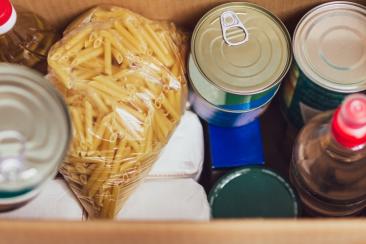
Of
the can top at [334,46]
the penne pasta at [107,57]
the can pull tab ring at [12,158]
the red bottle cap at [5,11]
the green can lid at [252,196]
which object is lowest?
the green can lid at [252,196]

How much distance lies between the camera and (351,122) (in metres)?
0.63

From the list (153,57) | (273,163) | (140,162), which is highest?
(153,57)

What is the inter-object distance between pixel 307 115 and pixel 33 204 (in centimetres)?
41

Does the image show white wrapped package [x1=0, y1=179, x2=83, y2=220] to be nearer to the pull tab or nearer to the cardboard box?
the cardboard box

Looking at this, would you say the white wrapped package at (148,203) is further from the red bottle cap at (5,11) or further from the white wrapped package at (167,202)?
the red bottle cap at (5,11)

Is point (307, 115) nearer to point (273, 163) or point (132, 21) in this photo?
point (273, 163)

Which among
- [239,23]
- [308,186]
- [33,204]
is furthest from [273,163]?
[33,204]

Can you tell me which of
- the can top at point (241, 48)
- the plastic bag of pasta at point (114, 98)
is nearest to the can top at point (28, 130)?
the plastic bag of pasta at point (114, 98)

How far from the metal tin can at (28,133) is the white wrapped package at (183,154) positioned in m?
0.29

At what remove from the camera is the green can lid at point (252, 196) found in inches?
33.8

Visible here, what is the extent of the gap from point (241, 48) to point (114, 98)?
203 mm

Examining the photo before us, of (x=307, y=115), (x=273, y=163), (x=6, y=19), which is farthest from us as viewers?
(x=273, y=163)

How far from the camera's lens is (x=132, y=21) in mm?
853

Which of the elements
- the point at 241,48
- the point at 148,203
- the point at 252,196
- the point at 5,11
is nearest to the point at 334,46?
the point at 241,48
